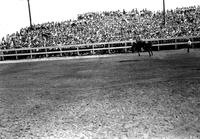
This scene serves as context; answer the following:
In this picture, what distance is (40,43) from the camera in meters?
35.2

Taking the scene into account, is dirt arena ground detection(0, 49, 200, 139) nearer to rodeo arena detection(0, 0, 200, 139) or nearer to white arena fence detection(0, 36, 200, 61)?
rodeo arena detection(0, 0, 200, 139)

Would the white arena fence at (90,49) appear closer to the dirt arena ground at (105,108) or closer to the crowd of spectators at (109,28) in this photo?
the crowd of spectators at (109,28)

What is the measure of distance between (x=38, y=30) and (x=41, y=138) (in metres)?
42.0

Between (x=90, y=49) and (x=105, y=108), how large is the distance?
720 inches

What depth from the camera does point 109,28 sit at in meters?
45.9

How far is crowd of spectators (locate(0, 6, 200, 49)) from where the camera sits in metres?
35.3

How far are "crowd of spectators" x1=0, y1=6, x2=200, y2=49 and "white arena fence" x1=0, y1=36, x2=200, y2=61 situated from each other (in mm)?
5082

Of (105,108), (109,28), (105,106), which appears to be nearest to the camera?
(105,108)

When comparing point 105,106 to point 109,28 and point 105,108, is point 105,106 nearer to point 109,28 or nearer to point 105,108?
point 105,108

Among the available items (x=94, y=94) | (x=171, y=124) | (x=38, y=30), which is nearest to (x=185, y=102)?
(x=171, y=124)

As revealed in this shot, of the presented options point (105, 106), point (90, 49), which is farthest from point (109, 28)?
point (105, 106)

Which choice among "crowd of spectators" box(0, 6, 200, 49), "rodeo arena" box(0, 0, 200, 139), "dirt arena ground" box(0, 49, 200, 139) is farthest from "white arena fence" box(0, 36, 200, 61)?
"dirt arena ground" box(0, 49, 200, 139)

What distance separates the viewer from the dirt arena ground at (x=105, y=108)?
6.10 meters

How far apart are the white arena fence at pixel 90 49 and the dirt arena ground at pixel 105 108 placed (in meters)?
14.0
